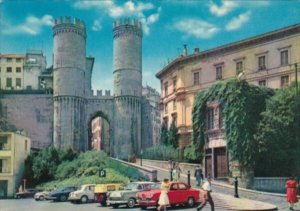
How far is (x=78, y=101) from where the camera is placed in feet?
169

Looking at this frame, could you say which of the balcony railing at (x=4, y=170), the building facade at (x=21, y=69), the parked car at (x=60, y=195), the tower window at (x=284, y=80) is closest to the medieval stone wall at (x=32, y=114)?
the building facade at (x=21, y=69)

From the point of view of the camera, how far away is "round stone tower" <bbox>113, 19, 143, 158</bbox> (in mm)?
51438

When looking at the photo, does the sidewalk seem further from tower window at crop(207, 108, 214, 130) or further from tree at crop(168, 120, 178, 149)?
tree at crop(168, 120, 178, 149)

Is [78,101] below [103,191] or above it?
above

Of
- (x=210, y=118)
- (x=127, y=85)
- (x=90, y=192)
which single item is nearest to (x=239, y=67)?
(x=210, y=118)

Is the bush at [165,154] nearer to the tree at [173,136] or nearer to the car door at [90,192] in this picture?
the tree at [173,136]

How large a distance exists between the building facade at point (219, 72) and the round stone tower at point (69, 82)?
1001 centimetres

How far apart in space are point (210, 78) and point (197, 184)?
16034 mm

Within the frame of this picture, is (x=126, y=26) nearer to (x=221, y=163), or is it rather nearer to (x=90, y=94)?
(x=90, y=94)

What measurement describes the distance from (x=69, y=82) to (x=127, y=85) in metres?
5.65

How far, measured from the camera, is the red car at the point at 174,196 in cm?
1738

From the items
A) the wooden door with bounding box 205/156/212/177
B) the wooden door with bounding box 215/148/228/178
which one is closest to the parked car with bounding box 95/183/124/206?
the wooden door with bounding box 215/148/228/178

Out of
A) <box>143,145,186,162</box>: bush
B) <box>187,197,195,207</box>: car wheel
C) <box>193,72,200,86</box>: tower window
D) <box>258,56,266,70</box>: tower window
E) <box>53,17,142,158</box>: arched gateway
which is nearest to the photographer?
<box>187,197,195,207</box>: car wheel

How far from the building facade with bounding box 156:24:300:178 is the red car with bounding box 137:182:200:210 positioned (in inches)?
369
